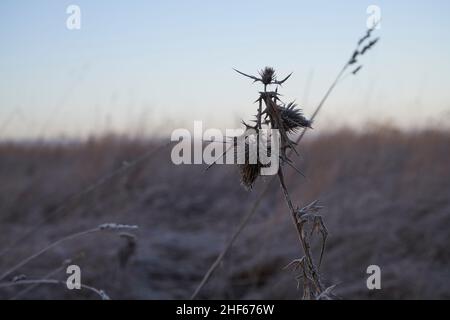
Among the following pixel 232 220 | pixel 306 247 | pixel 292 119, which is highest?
pixel 232 220

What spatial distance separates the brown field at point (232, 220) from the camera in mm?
2734

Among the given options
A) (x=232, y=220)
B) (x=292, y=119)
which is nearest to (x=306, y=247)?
(x=292, y=119)

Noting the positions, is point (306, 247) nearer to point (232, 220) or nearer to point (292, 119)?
point (292, 119)

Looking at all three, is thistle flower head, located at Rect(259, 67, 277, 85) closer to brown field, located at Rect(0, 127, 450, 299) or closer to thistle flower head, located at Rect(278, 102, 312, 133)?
thistle flower head, located at Rect(278, 102, 312, 133)

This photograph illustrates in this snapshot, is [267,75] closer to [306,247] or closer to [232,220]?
[306,247]

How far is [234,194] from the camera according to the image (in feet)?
16.4

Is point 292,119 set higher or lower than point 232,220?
lower

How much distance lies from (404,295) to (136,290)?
4.41 ft

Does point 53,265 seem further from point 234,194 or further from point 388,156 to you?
point 388,156

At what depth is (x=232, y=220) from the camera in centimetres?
425

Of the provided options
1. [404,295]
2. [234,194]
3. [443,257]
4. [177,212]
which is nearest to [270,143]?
[404,295]

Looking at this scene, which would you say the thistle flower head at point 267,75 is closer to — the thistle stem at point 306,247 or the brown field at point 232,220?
the thistle stem at point 306,247

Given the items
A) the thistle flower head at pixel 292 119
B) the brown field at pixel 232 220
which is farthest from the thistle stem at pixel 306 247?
the brown field at pixel 232 220

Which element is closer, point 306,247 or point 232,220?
point 306,247
